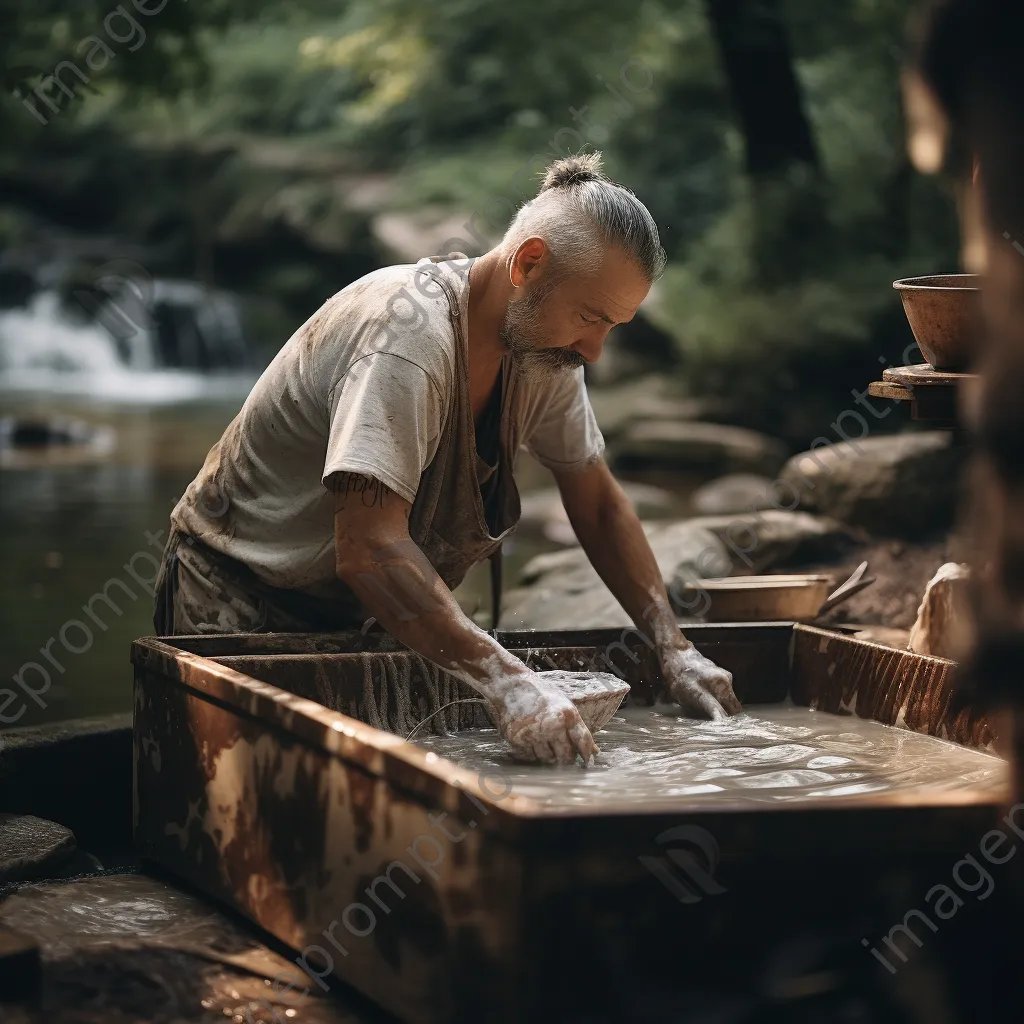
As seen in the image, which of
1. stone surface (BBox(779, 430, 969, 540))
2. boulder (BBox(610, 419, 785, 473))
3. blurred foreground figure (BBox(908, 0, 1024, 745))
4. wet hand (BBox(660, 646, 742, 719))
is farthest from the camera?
boulder (BBox(610, 419, 785, 473))

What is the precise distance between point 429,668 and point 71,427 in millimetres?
9686

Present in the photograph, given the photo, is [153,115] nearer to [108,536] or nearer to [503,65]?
[503,65]

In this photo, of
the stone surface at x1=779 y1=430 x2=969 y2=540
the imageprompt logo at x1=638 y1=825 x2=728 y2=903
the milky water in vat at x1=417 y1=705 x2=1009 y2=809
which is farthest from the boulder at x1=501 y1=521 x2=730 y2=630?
the imageprompt logo at x1=638 y1=825 x2=728 y2=903

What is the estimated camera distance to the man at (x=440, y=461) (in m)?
3.16

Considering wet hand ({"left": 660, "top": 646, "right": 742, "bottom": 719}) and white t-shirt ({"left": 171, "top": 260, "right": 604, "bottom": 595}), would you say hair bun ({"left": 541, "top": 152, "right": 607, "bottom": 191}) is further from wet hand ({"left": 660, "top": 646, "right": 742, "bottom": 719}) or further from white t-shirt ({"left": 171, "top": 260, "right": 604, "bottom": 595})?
wet hand ({"left": 660, "top": 646, "right": 742, "bottom": 719})

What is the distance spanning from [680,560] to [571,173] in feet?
10.2

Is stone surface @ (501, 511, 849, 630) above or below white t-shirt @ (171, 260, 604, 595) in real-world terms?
below

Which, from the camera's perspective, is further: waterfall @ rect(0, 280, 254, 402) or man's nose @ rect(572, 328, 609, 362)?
waterfall @ rect(0, 280, 254, 402)

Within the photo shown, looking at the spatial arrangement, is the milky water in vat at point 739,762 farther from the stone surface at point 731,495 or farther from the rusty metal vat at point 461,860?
the stone surface at point 731,495

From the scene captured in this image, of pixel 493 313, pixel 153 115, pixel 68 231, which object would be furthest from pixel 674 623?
pixel 153 115

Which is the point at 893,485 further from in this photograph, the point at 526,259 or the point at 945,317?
the point at 526,259

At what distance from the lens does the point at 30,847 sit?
346 cm

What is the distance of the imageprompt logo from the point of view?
90.5 inches

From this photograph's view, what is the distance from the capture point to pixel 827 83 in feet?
47.4
